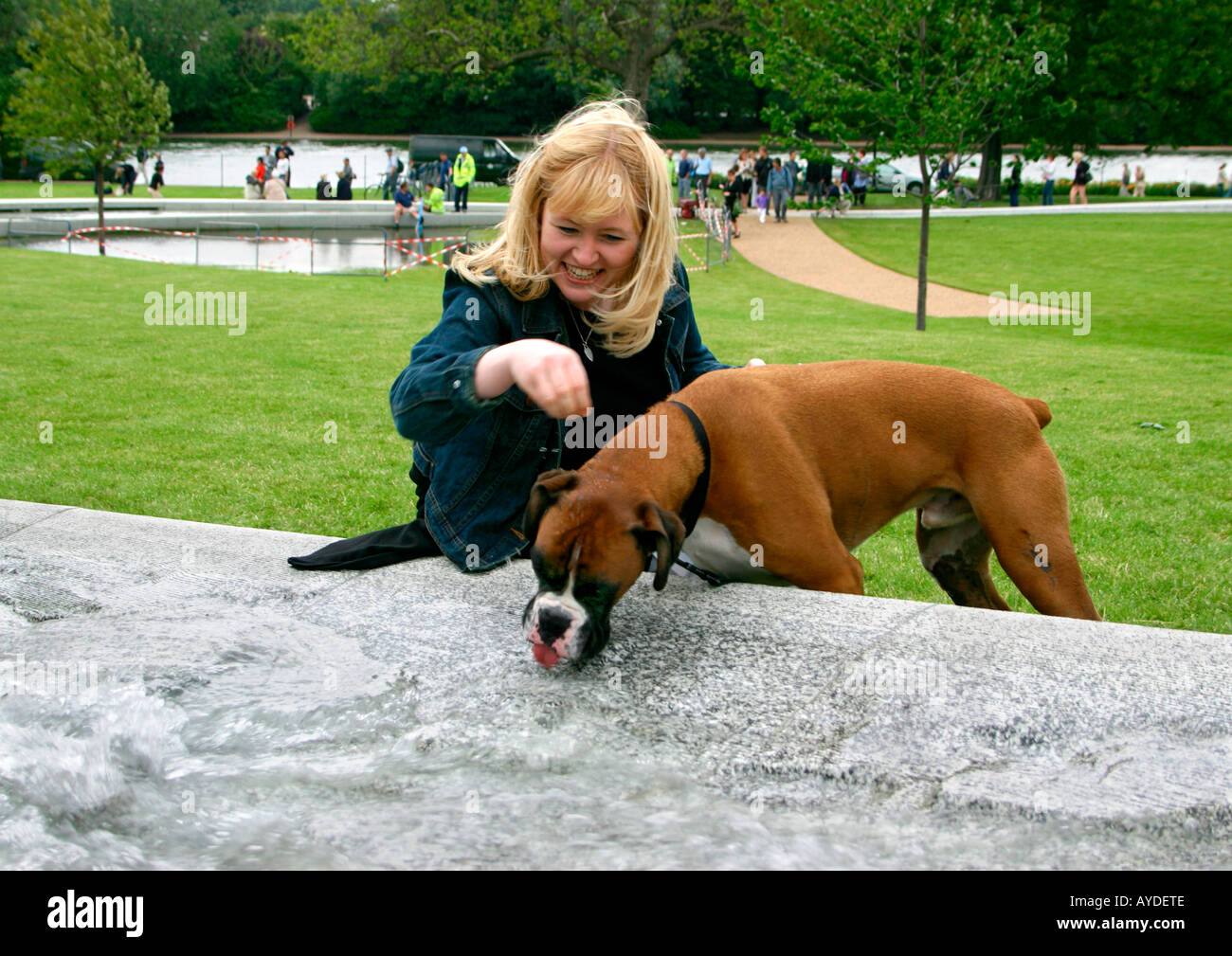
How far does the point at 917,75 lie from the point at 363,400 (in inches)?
456

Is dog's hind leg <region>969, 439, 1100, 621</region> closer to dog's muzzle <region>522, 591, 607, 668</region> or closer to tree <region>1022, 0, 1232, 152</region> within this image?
dog's muzzle <region>522, 591, 607, 668</region>

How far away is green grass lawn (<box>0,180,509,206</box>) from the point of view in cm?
4167

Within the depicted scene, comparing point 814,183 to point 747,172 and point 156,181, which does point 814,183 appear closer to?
point 747,172

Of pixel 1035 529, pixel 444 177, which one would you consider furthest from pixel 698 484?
pixel 444 177

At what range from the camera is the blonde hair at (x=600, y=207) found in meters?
3.64

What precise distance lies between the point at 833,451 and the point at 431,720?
1636mm

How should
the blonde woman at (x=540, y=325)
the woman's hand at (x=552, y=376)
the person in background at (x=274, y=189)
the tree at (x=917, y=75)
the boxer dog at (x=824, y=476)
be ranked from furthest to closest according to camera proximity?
the person in background at (x=274, y=189) → the tree at (x=917, y=75) → the blonde woman at (x=540, y=325) → the boxer dog at (x=824, y=476) → the woman's hand at (x=552, y=376)

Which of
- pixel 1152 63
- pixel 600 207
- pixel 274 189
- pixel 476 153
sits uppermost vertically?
pixel 1152 63

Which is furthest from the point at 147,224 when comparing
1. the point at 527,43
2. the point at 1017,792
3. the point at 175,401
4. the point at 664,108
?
the point at 664,108

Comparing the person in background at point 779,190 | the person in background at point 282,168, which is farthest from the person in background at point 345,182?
the person in background at point 779,190

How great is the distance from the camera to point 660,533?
122 inches

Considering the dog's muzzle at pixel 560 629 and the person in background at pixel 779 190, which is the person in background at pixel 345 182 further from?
the dog's muzzle at pixel 560 629

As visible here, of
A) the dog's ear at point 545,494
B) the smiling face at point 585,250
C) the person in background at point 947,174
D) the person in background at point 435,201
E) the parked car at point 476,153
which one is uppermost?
the parked car at point 476,153

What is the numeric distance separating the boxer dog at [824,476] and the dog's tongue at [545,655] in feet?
0.23
